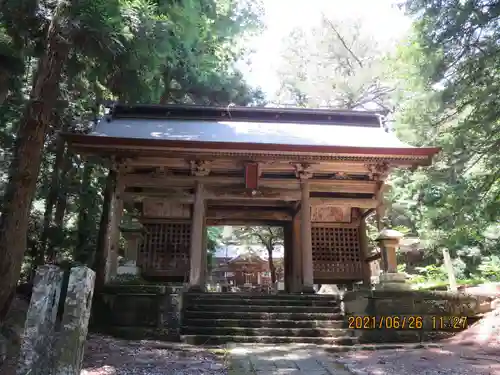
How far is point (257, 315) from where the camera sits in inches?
303

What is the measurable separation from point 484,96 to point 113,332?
7987mm

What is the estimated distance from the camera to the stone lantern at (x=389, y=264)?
25.9 feet

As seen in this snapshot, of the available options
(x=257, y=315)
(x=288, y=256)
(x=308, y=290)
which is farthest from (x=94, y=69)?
(x=288, y=256)

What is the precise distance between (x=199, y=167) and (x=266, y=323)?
12.9 feet

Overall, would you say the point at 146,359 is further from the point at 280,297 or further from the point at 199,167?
the point at 199,167

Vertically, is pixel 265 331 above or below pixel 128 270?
below

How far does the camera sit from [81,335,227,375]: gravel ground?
4641 mm

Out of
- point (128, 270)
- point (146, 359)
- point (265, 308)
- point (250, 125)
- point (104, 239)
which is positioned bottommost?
point (146, 359)

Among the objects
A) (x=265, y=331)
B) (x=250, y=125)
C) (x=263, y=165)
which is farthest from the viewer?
(x=250, y=125)

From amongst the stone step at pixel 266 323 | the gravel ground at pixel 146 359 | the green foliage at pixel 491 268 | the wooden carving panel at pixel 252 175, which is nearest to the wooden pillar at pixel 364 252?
the stone step at pixel 266 323

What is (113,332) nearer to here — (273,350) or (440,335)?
(273,350)

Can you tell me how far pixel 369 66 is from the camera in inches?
993

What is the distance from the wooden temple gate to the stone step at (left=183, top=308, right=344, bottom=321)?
3.12 ft

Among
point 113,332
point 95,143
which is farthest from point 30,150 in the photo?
point 113,332
